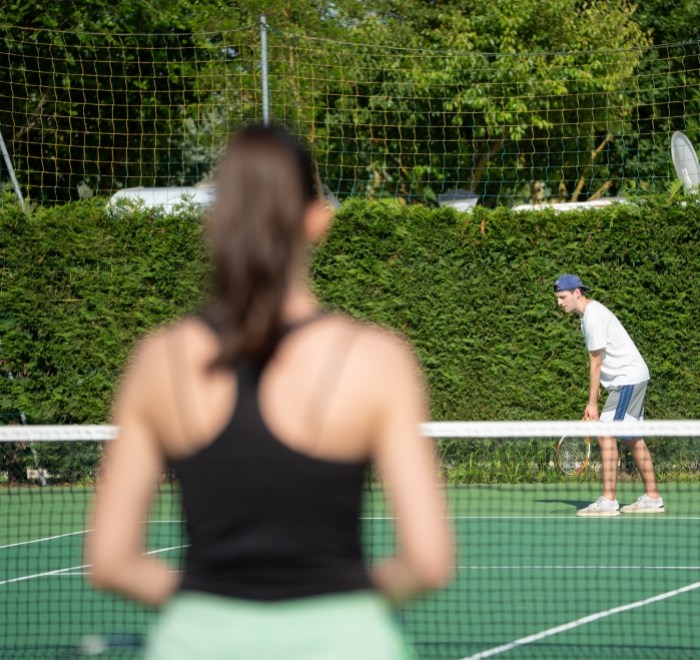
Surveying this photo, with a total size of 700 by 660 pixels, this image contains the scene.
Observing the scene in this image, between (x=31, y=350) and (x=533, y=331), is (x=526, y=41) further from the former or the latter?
(x=31, y=350)

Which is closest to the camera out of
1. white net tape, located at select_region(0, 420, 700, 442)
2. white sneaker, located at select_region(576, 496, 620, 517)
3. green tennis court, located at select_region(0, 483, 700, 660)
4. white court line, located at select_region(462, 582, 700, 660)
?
white net tape, located at select_region(0, 420, 700, 442)

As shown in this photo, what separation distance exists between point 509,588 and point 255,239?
594 cm

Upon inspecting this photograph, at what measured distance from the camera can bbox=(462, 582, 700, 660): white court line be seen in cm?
593

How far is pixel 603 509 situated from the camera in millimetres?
10148

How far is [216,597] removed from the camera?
190cm

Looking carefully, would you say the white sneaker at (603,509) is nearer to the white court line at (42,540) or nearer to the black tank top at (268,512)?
the white court line at (42,540)

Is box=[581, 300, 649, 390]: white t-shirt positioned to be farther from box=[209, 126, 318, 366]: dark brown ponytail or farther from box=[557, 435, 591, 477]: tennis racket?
box=[209, 126, 318, 366]: dark brown ponytail

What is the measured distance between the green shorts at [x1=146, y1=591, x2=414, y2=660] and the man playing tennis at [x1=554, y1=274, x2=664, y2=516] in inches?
324

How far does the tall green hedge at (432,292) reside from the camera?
1266 cm

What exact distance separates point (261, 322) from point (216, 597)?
395mm

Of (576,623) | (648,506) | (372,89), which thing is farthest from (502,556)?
(372,89)

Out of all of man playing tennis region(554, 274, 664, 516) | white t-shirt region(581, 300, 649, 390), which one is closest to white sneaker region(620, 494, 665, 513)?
man playing tennis region(554, 274, 664, 516)

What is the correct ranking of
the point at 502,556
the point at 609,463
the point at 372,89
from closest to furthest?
1. the point at 502,556
2. the point at 609,463
3. the point at 372,89

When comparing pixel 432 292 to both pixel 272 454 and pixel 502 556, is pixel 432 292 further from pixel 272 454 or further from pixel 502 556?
pixel 272 454
